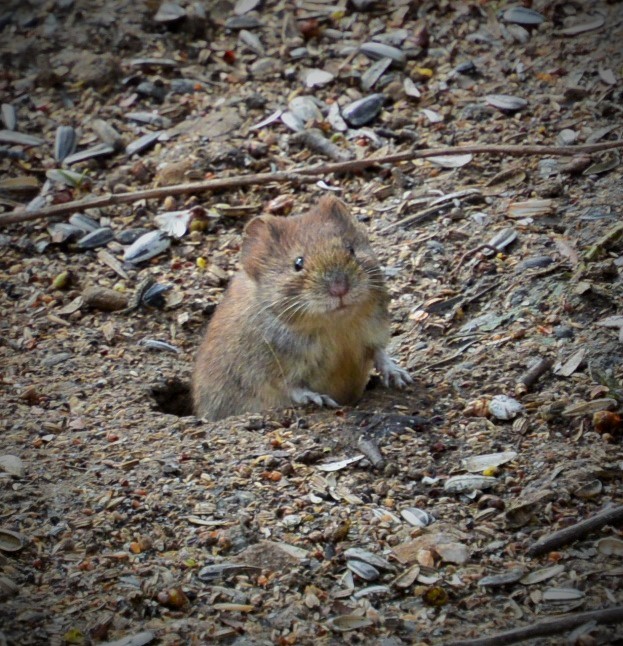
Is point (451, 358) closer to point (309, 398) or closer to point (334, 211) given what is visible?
point (309, 398)

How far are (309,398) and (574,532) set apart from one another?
233cm

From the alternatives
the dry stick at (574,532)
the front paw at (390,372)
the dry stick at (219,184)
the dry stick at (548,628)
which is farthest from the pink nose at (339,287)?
the dry stick at (548,628)

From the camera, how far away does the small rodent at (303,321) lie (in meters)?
6.38

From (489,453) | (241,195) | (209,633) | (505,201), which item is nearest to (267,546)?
(209,633)

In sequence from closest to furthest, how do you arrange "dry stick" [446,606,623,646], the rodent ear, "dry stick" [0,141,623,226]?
1. "dry stick" [446,606,623,646]
2. the rodent ear
3. "dry stick" [0,141,623,226]

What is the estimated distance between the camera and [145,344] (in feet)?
25.2

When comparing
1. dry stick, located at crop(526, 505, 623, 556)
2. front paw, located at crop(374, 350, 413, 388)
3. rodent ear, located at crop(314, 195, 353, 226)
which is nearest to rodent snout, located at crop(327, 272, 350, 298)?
rodent ear, located at crop(314, 195, 353, 226)

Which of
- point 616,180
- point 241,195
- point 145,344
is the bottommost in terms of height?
point 145,344

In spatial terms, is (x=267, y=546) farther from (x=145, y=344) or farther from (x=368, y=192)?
(x=368, y=192)

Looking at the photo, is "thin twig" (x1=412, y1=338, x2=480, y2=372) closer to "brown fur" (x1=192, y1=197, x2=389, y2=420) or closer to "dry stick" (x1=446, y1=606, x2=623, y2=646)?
"brown fur" (x1=192, y1=197, x2=389, y2=420)

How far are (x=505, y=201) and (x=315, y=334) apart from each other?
2.05 m

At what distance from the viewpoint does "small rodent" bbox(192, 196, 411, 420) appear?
6375 mm

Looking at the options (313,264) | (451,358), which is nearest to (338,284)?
(313,264)

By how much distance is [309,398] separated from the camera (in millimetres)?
6605
